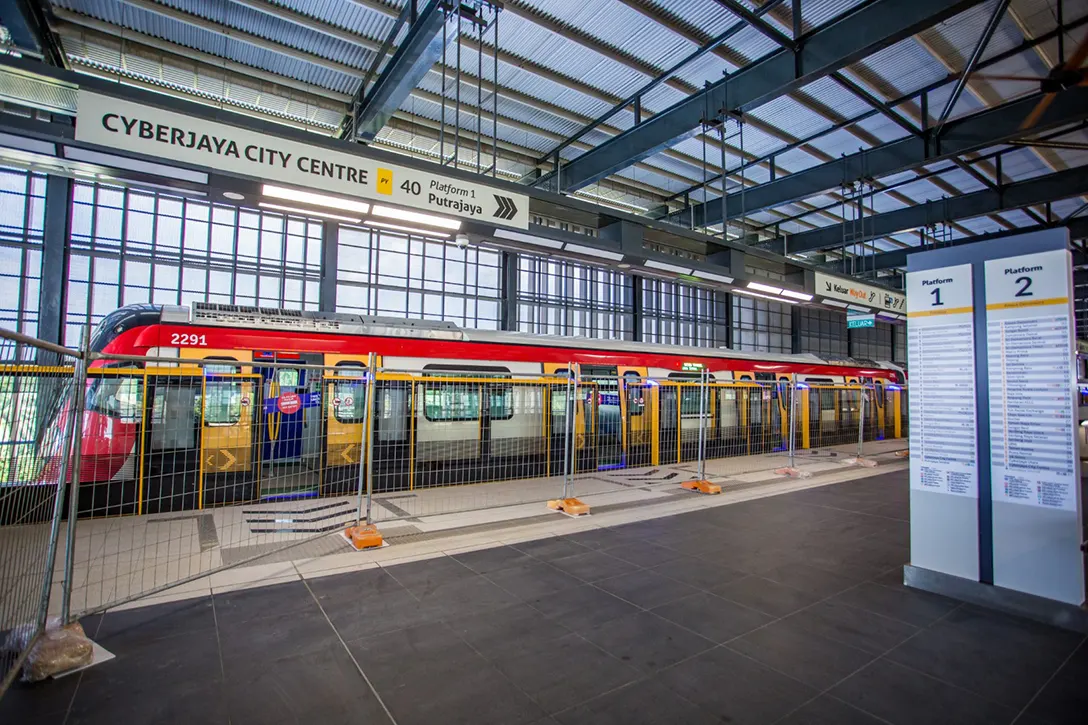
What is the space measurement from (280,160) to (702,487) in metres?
6.58

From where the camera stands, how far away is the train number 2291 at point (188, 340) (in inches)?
269

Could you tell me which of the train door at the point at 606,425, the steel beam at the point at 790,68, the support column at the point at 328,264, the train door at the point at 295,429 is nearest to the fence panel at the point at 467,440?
the train door at the point at 606,425

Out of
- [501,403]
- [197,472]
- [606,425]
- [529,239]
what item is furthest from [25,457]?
[606,425]

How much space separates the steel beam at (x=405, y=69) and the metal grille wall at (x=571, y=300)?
1090 cm

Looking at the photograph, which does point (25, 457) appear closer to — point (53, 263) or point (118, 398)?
point (118, 398)

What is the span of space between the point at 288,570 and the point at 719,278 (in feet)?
21.6

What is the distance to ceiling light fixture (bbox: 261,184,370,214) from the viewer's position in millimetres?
4188

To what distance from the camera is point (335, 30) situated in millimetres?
6848

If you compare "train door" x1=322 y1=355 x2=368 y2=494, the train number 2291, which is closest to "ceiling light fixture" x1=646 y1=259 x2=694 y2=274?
"train door" x1=322 y1=355 x2=368 y2=494

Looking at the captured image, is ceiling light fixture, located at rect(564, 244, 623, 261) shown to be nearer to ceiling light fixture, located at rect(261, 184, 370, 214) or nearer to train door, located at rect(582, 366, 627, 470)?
ceiling light fixture, located at rect(261, 184, 370, 214)

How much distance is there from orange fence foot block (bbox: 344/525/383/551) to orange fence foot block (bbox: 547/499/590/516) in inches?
87.4

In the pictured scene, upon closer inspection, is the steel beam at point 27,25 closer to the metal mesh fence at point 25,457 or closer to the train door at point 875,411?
the metal mesh fence at point 25,457

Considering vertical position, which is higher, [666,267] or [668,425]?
[666,267]

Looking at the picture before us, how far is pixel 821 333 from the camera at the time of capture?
28344 millimetres
